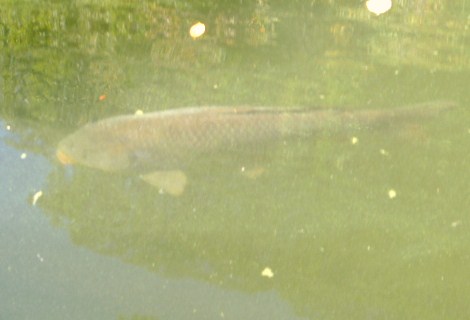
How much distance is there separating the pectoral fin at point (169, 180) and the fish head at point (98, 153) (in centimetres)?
13

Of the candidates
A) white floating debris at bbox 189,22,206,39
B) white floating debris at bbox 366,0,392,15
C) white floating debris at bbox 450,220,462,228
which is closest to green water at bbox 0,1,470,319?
white floating debris at bbox 450,220,462,228

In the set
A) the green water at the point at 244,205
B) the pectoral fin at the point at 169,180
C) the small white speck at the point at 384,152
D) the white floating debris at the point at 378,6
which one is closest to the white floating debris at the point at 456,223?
the green water at the point at 244,205

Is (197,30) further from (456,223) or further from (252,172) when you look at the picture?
(456,223)

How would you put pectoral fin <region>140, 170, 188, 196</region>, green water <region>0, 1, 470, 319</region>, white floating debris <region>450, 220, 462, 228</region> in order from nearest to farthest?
green water <region>0, 1, 470, 319</region>
white floating debris <region>450, 220, 462, 228</region>
pectoral fin <region>140, 170, 188, 196</region>

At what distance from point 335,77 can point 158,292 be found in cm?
204

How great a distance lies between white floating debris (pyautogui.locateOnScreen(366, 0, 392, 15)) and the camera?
6163 millimetres

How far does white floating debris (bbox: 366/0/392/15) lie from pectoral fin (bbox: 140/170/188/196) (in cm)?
331

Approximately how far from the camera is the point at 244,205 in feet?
10.7

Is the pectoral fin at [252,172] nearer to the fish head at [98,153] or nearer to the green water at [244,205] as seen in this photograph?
the green water at [244,205]

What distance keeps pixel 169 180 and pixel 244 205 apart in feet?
1.18

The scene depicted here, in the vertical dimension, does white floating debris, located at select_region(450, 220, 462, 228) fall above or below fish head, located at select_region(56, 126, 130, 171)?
below

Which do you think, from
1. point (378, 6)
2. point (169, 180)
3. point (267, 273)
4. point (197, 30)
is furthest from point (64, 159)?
point (378, 6)

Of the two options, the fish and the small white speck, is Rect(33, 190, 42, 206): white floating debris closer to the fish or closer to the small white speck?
the fish

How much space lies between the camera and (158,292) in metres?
2.83
